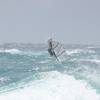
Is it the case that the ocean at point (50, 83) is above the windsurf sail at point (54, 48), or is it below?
below

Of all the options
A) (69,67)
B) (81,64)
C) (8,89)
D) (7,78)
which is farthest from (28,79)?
(81,64)

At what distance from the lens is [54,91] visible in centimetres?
3506

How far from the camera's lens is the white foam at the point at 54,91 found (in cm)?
3334

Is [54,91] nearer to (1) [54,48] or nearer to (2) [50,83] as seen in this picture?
(2) [50,83]

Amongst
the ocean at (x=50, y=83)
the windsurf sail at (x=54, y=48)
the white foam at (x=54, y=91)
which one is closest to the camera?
the windsurf sail at (x=54, y=48)

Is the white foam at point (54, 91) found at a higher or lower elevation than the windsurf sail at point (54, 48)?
lower

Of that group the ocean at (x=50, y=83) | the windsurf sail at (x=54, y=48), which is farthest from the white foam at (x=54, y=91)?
the windsurf sail at (x=54, y=48)

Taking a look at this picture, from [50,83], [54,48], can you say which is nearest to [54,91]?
[50,83]

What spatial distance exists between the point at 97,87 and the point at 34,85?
5.24 metres

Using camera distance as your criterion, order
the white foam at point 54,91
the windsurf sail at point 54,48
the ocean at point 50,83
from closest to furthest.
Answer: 1. the windsurf sail at point 54,48
2. the white foam at point 54,91
3. the ocean at point 50,83

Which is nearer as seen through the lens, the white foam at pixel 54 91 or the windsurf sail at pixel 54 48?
the windsurf sail at pixel 54 48

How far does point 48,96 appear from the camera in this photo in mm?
33719

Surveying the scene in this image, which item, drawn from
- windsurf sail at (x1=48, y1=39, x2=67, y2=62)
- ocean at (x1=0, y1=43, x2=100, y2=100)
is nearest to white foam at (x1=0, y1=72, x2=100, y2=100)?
ocean at (x1=0, y1=43, x2=100, y2=100)

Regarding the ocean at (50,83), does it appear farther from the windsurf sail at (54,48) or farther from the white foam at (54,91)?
the windsurf sail at (54,48)
